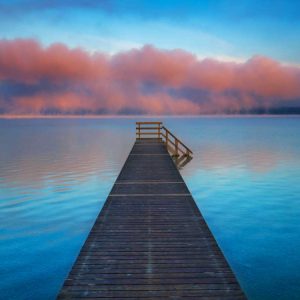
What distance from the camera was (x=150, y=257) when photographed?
7.03 m

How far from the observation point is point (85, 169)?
3186 cm

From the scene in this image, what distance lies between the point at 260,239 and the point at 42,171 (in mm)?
23989

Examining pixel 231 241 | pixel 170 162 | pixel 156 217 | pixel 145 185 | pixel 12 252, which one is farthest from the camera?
pixel 170 162

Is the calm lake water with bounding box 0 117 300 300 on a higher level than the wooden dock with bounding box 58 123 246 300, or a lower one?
lower

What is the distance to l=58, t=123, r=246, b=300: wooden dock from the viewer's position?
5750 millimetres

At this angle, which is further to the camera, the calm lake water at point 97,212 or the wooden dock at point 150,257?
the calm lake water at point 97,212

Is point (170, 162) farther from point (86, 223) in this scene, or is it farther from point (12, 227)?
point (12, 227)

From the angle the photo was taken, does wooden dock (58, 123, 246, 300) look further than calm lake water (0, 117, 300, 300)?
No

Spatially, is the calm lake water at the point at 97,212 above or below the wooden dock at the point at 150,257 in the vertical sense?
below

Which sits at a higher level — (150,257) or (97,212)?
(150,257)

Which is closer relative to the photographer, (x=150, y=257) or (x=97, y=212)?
(x=150, y=257)

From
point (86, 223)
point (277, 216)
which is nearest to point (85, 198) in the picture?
point (86, 223)

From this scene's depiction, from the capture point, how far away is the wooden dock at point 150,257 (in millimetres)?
5750

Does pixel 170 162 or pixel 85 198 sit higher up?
pixel 170 162
